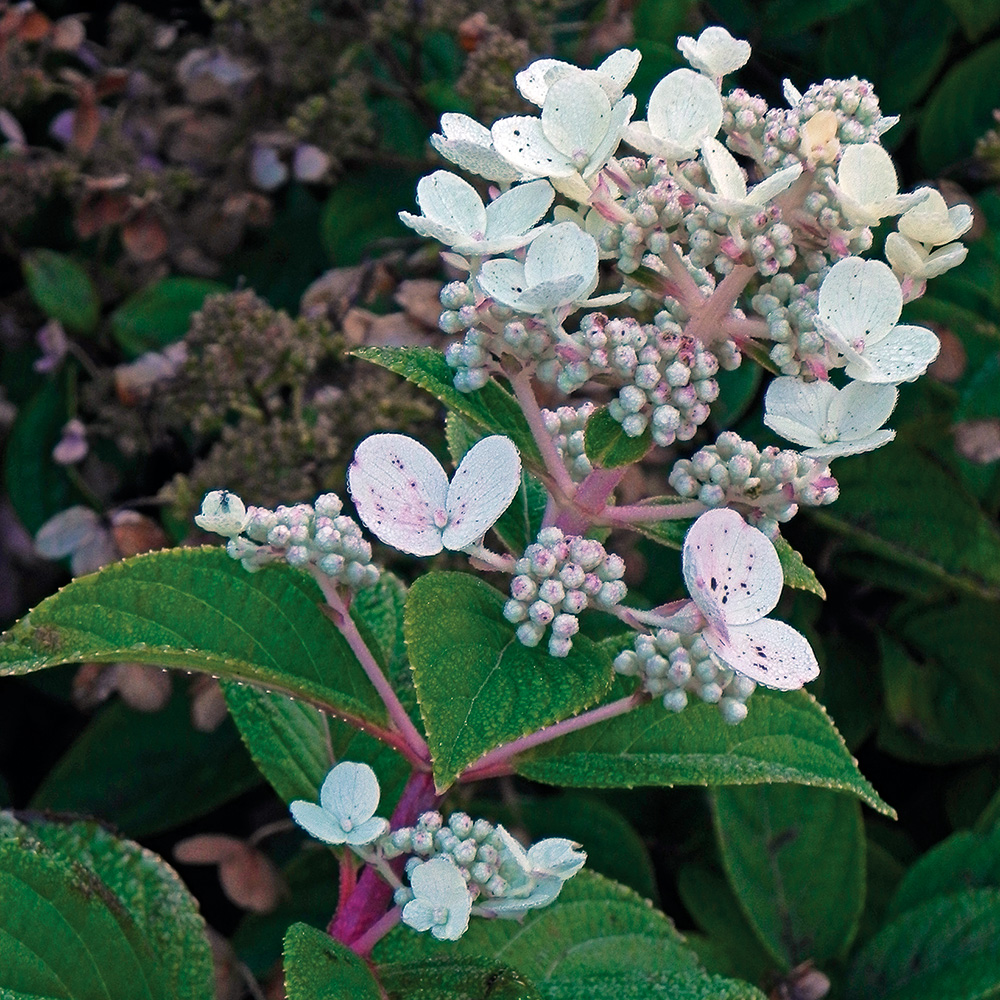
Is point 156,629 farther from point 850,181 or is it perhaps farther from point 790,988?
point 790,988

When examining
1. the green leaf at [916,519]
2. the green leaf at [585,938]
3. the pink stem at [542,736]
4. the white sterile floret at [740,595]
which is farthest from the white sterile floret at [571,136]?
the green leaf at [916,519]

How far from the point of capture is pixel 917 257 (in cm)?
73

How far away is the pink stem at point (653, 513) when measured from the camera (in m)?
0.73

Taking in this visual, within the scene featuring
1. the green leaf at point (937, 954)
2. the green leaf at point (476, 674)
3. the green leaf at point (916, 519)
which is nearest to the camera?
the green leaf at point (476, 674)

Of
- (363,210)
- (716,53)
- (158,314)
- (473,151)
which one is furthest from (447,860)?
(363,210)

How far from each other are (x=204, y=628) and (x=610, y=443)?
1.01 ft

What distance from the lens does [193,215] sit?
1.75 m

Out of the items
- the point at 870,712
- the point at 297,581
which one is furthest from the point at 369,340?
the point at 870,712

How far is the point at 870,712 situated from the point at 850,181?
3.75ft

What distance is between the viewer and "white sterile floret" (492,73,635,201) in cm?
69

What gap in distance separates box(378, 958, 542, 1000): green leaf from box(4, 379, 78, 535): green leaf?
1020 millimetres

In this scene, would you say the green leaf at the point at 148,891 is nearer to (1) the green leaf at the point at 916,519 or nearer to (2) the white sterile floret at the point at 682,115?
(2) the white sterile floret at the point at 682,115

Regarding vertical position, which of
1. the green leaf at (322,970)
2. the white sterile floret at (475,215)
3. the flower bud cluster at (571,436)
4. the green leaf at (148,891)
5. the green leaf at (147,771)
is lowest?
the green leaf at (147,771)

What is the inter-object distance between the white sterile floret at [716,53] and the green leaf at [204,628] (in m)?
0.45
